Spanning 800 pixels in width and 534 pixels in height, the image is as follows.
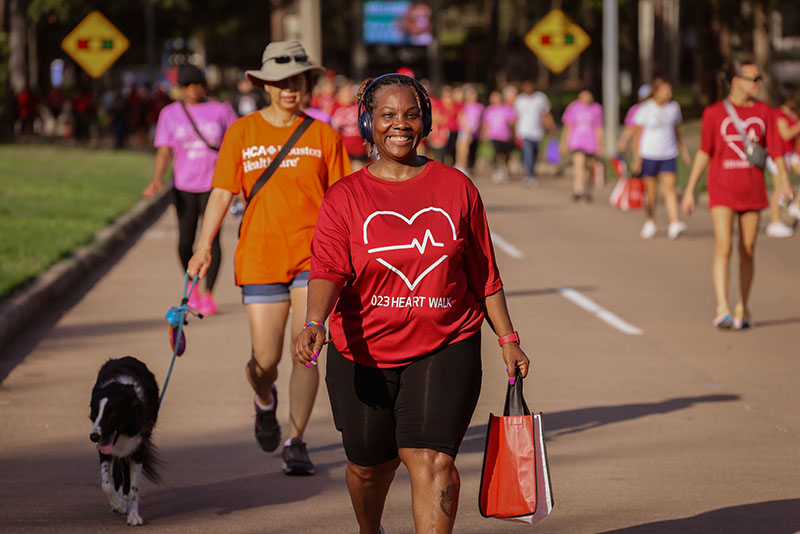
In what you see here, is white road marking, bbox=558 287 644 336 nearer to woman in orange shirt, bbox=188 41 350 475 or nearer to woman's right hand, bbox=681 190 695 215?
woman's right hand, bbox=681 190 695 215

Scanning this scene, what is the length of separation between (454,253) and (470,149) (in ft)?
87.4

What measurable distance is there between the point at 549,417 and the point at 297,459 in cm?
189

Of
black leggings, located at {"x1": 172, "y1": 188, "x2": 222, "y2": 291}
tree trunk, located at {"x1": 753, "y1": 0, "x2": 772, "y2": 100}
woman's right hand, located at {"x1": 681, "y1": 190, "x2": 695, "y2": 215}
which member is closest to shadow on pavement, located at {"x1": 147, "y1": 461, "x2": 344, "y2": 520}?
woman's right hand, located at {"x1": 681, "y1": 190, "x2": 695, "y2": 215}

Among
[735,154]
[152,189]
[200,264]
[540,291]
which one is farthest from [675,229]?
[200,264]

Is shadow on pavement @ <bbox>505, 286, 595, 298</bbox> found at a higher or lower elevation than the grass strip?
lower

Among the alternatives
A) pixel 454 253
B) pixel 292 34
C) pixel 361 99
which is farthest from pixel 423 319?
pixel 292 34

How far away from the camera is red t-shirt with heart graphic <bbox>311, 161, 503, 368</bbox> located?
15.5 feet

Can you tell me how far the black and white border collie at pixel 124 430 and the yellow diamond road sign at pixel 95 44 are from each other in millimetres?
24141

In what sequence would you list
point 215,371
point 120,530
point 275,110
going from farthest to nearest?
1. point 215,371
2. point 275,110
3. point 120,530

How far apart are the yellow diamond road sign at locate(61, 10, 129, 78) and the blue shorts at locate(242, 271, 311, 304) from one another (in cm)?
2351

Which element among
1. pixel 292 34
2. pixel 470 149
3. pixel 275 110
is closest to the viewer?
pixel 275 110

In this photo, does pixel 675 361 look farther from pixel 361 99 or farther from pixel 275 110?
pixel 361 99

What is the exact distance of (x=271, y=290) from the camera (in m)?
6.87

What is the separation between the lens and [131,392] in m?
6.05
